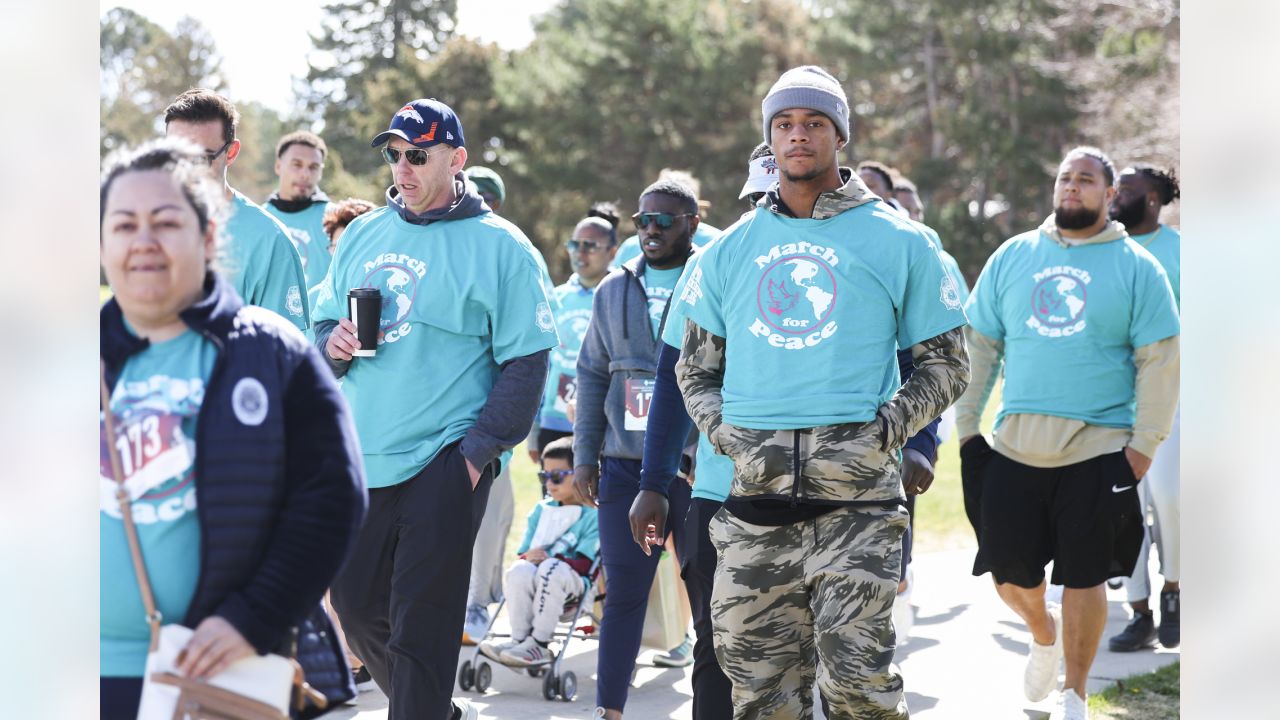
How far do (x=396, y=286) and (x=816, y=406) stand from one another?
163 cm

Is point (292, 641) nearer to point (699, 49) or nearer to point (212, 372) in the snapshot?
point (212, 372)

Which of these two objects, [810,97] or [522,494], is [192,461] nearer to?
[810,97]

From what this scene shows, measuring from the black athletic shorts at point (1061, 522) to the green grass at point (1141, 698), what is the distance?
67 centimetres

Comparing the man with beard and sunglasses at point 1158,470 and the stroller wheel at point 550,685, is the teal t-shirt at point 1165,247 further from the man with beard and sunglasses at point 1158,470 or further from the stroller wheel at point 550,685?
the stroller wheel at point 550,685

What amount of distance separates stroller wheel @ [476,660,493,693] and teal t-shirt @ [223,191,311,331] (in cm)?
279

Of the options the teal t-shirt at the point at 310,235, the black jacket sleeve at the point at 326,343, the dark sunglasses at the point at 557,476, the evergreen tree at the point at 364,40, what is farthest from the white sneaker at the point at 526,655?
the evergreen tree at the point at 364,40

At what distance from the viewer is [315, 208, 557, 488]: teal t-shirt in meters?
5.43

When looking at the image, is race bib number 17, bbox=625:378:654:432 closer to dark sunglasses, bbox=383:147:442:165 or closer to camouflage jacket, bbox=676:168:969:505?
dark sunglasses, bbox=383:147:442:165

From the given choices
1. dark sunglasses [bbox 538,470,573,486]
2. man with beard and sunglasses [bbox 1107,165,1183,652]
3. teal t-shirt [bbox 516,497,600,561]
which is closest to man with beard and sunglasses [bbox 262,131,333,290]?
dark sunglasses [bbox 538,470,573,486]

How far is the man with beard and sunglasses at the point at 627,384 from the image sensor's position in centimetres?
658

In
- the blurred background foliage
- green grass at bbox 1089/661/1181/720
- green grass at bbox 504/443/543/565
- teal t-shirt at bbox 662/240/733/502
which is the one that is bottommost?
green grass at bbox 1089/661/1181/720

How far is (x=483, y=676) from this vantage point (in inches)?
307

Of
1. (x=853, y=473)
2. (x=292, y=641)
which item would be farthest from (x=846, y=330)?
(x=292, y=641)
